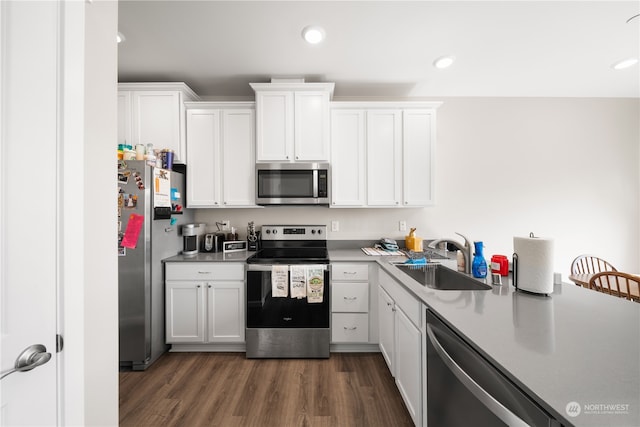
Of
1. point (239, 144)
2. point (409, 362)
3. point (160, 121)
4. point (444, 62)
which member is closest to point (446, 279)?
point (409, 362)

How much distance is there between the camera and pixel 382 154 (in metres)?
2.69

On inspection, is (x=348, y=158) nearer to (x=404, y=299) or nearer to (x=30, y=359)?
(x=404, y=299)

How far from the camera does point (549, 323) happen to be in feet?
3.11

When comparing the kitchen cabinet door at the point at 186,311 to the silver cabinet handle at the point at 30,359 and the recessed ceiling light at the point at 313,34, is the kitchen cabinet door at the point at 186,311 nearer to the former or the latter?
the silver cabinet handle at the point at 30,359

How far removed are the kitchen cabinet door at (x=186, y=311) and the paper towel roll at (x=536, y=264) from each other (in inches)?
92.1

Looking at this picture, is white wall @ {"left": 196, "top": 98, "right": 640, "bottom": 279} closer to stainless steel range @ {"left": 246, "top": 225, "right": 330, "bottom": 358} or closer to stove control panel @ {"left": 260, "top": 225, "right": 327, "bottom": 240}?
stove control panel @ {"left": 260, "top": 225, "right": 327, "bottom": 240}

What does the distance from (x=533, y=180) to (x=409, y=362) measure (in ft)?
9.18

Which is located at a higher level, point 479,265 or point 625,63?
point 625,63

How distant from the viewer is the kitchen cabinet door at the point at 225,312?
91.7 inches

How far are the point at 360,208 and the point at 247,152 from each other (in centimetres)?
138

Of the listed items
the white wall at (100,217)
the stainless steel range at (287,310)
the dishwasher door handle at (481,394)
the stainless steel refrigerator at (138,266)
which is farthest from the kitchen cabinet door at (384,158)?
the white wall at (100,217)

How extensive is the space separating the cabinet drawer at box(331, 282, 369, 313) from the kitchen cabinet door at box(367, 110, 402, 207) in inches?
34.4

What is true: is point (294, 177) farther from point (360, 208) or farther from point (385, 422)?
point (385, 422)

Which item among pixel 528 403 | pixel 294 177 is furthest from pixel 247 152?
pixel 528 403
